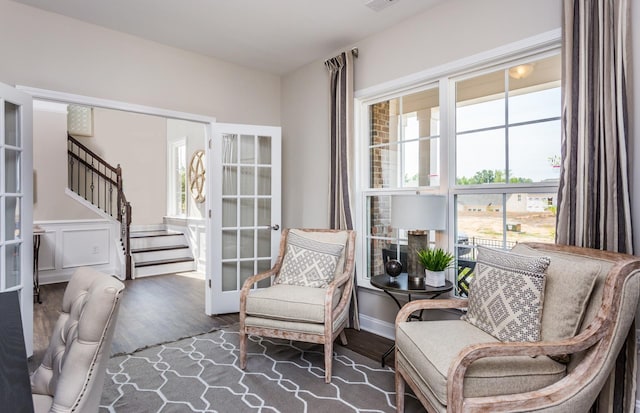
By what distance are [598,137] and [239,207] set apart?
10.2ft

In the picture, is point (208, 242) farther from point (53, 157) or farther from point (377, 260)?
point (53, 157)

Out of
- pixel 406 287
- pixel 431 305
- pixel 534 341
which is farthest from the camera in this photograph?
pixel 406 287

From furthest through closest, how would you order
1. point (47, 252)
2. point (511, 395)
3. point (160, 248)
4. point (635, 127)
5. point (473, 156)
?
1. point (160, 248)
2. point (47, 252)
3. point (473, 156)
4. point (635, 127)
5. point (511, 395)

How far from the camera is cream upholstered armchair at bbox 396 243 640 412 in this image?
55.2 inches

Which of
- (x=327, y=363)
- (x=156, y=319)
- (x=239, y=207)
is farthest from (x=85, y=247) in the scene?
(x=327, y=363)

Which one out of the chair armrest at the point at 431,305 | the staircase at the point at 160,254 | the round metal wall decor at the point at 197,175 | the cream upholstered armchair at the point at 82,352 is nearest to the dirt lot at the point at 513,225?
the chair armrest at the point at 431,305

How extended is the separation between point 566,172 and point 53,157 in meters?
6.49

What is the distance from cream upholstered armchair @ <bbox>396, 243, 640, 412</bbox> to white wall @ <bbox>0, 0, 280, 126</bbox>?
3054 mm

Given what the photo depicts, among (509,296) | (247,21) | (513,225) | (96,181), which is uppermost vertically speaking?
(247,21)

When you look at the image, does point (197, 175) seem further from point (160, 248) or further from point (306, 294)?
point (306, 294)

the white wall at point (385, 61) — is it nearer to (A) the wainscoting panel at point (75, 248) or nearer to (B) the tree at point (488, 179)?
(B) the tree at point (488, 179)

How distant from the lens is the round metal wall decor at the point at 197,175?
617 cm

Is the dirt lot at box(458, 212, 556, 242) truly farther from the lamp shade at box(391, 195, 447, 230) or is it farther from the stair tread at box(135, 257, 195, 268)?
the stair tread at box(135, 257, 195, 268)

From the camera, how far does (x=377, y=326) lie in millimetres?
3219
